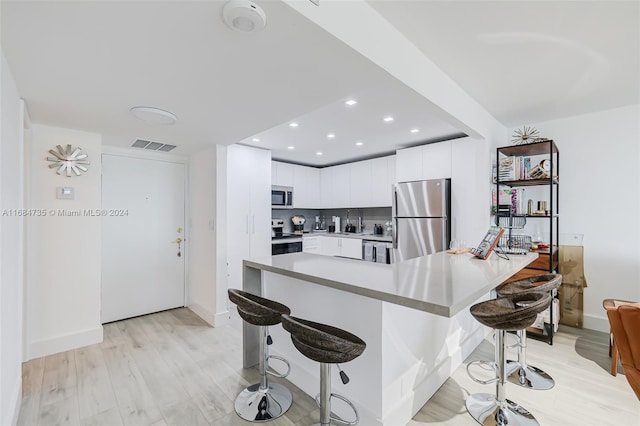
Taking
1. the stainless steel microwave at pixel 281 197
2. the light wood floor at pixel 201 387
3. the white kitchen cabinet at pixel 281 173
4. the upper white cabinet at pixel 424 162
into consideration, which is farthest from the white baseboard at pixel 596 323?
the white kitchen cabinet at pixel 281 173

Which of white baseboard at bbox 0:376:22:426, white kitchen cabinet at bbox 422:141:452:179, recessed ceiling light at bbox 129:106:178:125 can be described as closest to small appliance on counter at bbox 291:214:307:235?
white kitchen cabinet at bbox 422:141:452:179

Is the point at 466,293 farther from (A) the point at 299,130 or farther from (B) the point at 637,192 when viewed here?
(B) the point at 637,192

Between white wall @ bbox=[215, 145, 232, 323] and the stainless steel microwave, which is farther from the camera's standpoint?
the stainless steel microwave

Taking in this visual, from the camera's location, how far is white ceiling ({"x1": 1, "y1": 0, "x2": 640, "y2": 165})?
133cm

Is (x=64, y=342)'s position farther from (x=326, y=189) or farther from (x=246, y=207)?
(x=326, y=189)

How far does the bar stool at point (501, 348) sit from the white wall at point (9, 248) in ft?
8.80

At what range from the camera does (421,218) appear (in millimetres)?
3850

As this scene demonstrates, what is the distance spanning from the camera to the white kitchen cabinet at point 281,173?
502 centimetres

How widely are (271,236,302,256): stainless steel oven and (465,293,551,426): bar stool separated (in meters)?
3.27

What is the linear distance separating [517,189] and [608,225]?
956 mm

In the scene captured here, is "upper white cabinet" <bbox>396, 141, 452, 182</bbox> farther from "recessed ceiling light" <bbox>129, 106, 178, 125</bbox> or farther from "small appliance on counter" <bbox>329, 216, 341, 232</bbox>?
"recessed ceiling light" <bbox>129, 106, 178, 125</bbox>

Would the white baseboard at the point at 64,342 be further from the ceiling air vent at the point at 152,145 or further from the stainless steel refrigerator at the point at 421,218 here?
the stainless steel refrigerator at the point at 421,218

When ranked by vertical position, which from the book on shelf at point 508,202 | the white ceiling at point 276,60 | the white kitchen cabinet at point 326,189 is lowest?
the book on shelf at point 508,202

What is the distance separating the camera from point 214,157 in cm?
350
